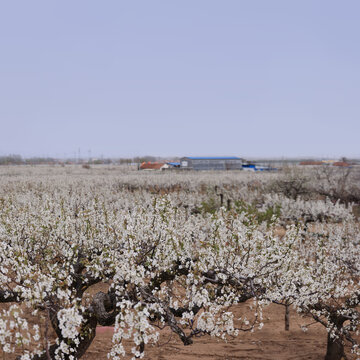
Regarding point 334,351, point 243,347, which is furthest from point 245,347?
point 334,351

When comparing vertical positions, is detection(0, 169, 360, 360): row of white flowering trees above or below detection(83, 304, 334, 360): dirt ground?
above

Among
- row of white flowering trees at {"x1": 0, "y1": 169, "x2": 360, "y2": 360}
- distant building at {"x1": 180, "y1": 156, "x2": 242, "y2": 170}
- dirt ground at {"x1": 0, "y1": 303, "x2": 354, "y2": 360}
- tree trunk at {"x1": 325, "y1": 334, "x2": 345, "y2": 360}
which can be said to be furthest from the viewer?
distant building at {"x1": 180, "y1": 156, "x2": 242, "y2": 170}

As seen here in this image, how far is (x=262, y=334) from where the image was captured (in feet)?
34.2

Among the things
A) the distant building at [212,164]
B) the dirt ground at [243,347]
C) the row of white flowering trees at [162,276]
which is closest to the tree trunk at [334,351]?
the row of white flowering trees at [162,276]

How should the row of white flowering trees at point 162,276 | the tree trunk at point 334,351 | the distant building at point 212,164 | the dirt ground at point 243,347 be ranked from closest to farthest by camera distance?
the row of white flowering trees at point 162,276
the tree trunk at point 334,351
the dirt ground at point 243,347
the distant building at point 212,164

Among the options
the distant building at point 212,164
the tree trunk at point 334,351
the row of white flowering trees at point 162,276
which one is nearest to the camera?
the row of white flowering trees at point 162,276

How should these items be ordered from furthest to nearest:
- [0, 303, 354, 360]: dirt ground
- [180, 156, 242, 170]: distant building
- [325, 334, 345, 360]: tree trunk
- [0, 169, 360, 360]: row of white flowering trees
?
1. [180, 156, 242, 170]: distant building
2. [0, 303, 354, 360]: dirt ground
3. [325, 334, 345, 360]: tree trunk
4. [0, 169, 360, 360]: row of white flowering trees

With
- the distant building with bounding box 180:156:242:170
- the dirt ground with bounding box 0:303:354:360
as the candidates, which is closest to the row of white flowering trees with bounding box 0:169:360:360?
the dirt ground with bounding box 0:303:354:360

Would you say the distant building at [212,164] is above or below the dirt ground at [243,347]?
above

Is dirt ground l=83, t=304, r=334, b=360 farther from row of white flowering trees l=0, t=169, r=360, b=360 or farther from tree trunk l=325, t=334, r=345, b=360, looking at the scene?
row of white flowering trees l=0, t=169, r=360, b=360

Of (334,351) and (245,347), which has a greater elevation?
(334,351)

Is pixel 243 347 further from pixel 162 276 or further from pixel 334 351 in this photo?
pixel 162 276

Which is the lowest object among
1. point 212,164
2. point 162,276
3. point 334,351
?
point 334,351

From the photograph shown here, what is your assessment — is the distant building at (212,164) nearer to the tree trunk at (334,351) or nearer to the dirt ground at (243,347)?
the dirt ground at (243,347)
